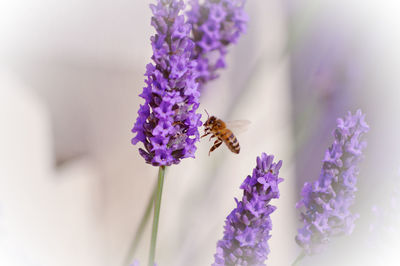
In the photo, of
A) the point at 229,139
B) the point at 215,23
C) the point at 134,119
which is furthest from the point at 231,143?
the point at 134,119

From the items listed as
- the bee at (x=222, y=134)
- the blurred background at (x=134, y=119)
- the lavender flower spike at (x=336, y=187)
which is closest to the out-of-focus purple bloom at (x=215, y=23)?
the bee at (x=222, y=134)

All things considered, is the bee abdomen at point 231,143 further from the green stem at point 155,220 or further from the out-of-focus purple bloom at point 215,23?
the green stem at point 155,220

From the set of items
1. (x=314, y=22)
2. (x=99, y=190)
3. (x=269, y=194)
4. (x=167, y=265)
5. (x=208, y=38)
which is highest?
(x=314, y=22)

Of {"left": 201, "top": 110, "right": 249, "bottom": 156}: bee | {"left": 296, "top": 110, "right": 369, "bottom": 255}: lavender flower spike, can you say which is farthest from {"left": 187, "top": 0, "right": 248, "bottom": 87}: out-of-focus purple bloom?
{"left": 296, "top": 110, "right": 369, "bottom": 255}: lavender flower spike

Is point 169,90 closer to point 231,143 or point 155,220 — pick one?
point 155,220

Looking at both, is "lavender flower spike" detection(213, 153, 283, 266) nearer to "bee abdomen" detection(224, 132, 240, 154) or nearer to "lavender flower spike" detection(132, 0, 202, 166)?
"lavender flower spike" detection(132, 0, 202, 166)

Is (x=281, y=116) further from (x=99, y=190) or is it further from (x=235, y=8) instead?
(x=235, y=8)

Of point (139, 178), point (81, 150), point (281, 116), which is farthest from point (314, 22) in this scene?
point (81, 150)
